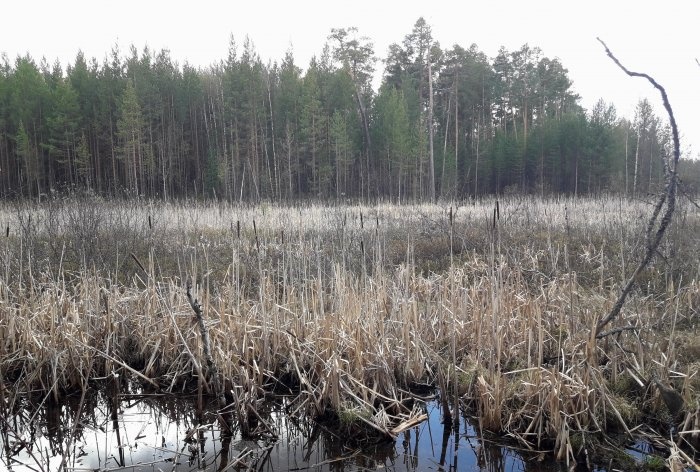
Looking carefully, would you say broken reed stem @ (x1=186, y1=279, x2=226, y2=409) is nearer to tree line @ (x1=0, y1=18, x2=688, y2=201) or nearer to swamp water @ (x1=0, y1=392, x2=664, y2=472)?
swamp water @ (x1=0, y1=392, x2=664, y2=472)

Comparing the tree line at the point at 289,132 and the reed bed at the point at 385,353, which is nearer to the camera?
the reed bed at the point at 385,353

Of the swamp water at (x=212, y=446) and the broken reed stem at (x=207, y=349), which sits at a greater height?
the broken reed stem at (x=207, y=349)

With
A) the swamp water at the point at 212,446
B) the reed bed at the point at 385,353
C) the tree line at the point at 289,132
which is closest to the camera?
the swamp water at the point at 212,446

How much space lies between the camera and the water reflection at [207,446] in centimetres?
273

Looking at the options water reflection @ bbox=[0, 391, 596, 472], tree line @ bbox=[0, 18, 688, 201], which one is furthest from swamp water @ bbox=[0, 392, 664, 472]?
tree line @ bbox=[0, 18, 688, 201]

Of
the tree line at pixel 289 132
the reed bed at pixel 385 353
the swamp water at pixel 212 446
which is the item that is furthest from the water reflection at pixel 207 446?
the tree line at pixel 289 132

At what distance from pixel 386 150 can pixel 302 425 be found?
24.3 metres

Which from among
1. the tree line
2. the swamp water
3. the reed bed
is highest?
the tree line

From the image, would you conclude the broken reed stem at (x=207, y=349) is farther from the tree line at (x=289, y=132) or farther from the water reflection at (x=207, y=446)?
the tree line at (x=289, y=132)

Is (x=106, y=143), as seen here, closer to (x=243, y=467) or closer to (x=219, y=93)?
(x=219, y=93)

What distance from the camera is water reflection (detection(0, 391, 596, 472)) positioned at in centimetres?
273

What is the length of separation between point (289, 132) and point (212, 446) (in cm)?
2121

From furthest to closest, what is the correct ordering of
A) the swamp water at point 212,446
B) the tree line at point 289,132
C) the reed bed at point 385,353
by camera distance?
1. the tree line at point 289,132
2. the reed bed at point 385,353
3. the swamp water at point 212,446

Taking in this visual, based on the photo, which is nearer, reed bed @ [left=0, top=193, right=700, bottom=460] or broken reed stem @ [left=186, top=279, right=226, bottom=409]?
broken reed stem @ [left=186, top=279, right=226, bottom=409]
